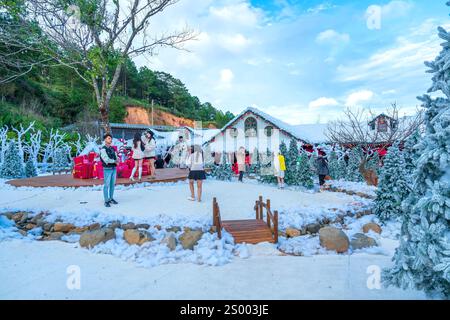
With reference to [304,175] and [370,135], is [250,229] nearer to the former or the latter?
[304,175]

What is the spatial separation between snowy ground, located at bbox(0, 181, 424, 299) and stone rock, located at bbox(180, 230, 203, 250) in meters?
0.13

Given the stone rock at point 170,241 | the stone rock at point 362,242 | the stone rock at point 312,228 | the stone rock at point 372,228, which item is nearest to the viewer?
the stone rock at point 170,241

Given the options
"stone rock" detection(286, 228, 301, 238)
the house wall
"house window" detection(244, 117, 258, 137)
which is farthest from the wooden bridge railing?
"house window" detection(244, 117, 258, 137)

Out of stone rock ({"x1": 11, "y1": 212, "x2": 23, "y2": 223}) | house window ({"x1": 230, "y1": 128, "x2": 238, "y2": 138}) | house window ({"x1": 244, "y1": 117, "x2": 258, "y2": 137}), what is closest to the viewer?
stone rock ({"x1": 11, "y1": 212, "x2": 23, "y2": 223})

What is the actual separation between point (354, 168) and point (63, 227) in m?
16.4

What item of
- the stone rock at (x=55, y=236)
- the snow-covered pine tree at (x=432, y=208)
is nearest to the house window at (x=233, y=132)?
the stone rock at (x=55, y=236)

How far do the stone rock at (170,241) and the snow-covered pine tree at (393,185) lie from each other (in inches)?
212

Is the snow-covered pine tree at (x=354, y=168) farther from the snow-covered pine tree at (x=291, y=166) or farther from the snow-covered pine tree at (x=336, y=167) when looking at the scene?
the snow-covered pine tree at (x=291, y=166)

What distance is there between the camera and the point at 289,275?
13.8 ft

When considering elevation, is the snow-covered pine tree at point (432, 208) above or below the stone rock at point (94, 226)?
above

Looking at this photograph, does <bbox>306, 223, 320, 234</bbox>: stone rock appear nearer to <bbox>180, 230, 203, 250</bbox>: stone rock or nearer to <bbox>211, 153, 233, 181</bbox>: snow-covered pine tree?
<bbox>180, 230, 203, 250</bbox>: stone rock

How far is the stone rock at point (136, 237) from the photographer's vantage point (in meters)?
5.56

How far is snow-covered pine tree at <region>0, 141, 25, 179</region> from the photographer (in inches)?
539
